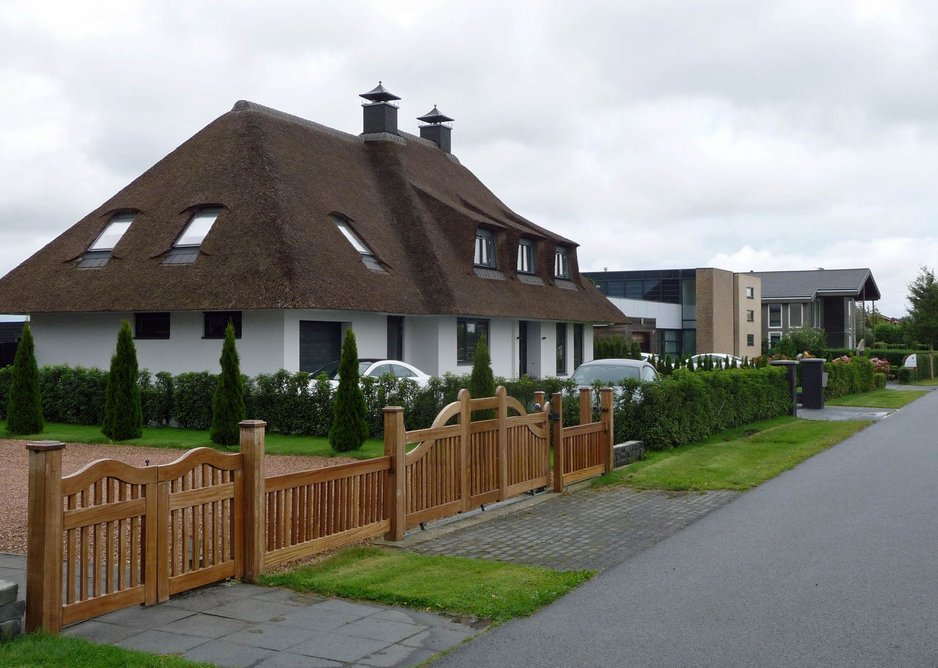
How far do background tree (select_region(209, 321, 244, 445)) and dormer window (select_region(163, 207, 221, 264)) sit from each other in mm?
8705

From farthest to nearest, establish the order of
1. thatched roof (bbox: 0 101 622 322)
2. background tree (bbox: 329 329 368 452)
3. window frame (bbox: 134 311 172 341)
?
window frame (bbox: 134 311 172 341)
thatched roof (bbox: 0 101 622 322)
background tree (bbox: 329 329 368 452)

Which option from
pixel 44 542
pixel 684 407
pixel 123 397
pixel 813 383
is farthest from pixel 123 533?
pixel 813 383

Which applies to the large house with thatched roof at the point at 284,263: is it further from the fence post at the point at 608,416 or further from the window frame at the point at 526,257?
the fence post at the point at 608,416

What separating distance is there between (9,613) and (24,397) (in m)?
15.4

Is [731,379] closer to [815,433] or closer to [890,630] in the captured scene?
[815,433]

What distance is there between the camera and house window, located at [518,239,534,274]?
36.3m

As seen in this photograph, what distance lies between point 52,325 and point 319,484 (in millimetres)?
22092

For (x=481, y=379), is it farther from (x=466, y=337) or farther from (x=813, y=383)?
(x=813, y=383)

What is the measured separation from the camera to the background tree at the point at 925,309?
2532 inches

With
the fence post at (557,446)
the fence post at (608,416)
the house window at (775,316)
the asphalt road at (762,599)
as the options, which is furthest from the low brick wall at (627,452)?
the house window at (775,316)

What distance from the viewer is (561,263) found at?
39438 mm

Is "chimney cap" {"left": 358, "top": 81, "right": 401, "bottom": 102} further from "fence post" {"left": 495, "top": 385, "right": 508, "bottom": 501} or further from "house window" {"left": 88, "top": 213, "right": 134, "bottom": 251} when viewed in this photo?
"fence post" {"left": 495, "top": 385, "right": 508, "bottom": 501}

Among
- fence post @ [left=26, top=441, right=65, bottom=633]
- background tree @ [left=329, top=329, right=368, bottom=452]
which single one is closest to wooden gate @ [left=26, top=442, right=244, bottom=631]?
fence post @ [left=26, top=441, right=65, bottom=633]

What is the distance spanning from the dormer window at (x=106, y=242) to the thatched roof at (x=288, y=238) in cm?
22
